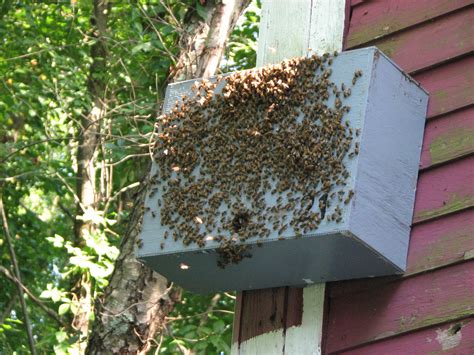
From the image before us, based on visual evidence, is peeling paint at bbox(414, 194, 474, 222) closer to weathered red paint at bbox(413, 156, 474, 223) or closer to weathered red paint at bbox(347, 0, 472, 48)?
weathered red paint at bbox(413, 156, 474, 223)

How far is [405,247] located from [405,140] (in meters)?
0.31

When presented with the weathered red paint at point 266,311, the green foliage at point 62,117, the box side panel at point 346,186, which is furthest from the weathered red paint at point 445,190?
the green foliage at point 62,117

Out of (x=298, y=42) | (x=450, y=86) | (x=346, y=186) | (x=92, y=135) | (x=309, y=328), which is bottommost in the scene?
(x=309, y=328)

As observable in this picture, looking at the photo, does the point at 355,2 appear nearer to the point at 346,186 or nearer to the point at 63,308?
the point at 346,186

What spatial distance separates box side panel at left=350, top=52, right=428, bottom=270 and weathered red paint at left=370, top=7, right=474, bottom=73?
0.43ft

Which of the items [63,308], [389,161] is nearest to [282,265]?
[389,161]

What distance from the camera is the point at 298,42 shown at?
3277mm

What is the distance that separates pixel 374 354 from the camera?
276 centimetres

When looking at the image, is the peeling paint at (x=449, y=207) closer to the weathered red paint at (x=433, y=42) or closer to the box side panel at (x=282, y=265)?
the box side panel at (x=282, y=265)

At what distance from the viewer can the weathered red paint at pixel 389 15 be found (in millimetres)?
3031

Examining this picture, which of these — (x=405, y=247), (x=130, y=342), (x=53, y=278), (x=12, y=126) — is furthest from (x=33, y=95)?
(x=405, y=247)

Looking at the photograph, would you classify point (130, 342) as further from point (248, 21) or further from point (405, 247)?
point (248, 21)

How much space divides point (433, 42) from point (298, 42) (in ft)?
1.58

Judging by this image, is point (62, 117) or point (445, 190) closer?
point (445, 190)
